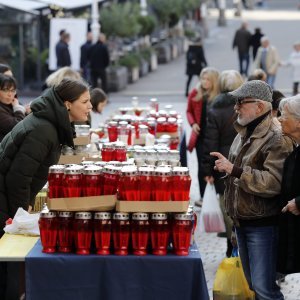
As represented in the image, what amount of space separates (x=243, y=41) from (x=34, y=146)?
29.7m

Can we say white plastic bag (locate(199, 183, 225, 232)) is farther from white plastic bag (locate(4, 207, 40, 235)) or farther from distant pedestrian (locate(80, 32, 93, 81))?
distant pedestrian (locate(80, 32, 93, 81))

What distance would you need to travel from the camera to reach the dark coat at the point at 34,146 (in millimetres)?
7625

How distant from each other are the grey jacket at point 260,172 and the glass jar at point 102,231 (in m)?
1.09

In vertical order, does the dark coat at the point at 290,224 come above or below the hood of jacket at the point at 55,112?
below

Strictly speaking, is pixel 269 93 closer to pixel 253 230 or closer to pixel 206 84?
pixel 253 230

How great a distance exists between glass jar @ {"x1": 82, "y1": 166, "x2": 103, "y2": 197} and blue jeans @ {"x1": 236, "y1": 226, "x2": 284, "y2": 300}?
125 cm

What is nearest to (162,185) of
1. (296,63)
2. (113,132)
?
(113,132)

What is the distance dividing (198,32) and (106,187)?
47.1 m

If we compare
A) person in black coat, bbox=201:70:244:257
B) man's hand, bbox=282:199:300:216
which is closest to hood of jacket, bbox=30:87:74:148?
man's hand, bbox=282:199:300:216

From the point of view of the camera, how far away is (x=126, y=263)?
693cm

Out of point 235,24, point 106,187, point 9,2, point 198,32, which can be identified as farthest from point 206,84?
point 235,24

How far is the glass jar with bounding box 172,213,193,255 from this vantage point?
22.8ft

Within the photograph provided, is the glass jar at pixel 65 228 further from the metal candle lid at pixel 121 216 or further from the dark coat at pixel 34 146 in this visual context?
the dark coat at pixel 34 146

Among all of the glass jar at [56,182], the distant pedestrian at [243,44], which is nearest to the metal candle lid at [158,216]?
the glass jar at [56,182]
